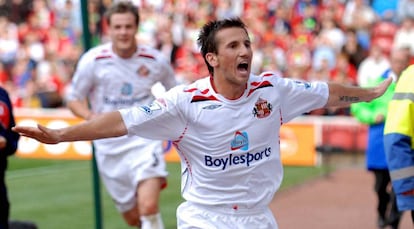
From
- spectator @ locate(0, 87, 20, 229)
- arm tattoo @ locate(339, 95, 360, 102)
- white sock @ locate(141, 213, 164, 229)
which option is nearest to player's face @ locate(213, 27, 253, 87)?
arm tattoo @ locate(339, 95, 360, 102)

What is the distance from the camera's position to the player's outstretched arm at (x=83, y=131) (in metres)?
5.07

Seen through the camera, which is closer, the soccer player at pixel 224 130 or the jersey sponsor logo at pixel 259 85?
the soccer player at pixel 224 130

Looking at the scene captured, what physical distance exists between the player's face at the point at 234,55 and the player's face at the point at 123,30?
9.57ft

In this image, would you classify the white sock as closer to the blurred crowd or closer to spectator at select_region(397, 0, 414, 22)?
the blurred crowd

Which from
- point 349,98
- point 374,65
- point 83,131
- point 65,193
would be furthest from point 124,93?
point 374,65

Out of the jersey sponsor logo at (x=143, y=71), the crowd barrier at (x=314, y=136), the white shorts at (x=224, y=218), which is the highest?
the jersey sponsor logo at (x=143, y=71)

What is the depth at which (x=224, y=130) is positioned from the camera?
557 centimetres

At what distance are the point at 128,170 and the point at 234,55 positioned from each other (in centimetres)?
337

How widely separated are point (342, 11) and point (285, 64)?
6.78ft

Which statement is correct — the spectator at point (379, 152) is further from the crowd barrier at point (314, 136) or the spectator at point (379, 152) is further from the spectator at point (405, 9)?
the spectator at point (405, 9)

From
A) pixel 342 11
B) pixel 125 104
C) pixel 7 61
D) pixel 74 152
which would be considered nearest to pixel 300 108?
pixel 125 104

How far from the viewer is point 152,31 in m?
22.1

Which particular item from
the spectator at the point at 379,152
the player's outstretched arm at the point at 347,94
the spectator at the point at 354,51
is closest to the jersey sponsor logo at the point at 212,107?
the player's outstretched arm at the point at 347,94

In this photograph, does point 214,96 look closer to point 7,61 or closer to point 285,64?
point 285,64
